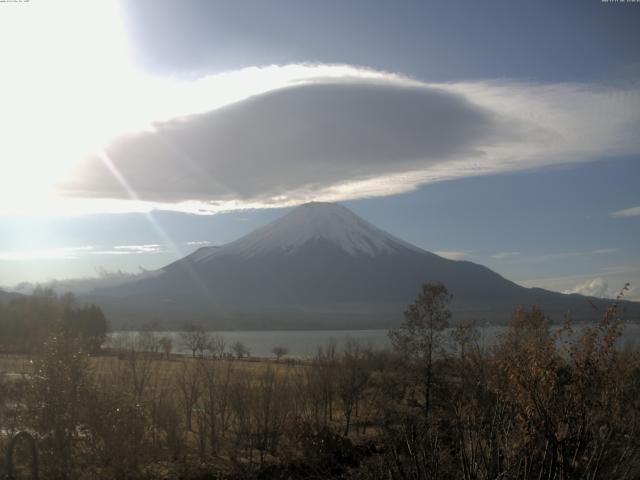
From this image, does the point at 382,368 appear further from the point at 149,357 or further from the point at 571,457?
the point at 571,457

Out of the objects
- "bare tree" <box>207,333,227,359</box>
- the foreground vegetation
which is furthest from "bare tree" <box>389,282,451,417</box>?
"bare tree" <box>207,333,227,359</box>

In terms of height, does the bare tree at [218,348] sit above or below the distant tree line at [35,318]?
below

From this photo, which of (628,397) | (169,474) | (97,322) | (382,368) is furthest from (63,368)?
(97,322)

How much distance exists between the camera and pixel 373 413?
2675cm

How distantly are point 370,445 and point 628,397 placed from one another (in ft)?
32.2

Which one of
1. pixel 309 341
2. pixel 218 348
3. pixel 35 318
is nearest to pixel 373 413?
pixel 218 348

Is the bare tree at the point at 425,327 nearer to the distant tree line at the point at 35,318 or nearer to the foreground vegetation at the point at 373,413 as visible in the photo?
the foreground vegetation at the point at 373,413

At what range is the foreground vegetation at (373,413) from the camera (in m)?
7.23

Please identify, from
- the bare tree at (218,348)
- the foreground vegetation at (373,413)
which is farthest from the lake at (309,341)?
the bare tree at (218,348)

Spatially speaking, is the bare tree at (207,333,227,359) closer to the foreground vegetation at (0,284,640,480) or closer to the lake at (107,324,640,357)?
the foreground vegetation at (0,284,640,480)

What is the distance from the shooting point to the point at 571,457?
25.0 feet

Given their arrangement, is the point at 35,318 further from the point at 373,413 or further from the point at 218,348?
the point at 373,413

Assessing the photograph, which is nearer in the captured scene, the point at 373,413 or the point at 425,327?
the point at 425,327

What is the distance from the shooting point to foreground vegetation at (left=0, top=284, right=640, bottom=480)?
7.23 meters
